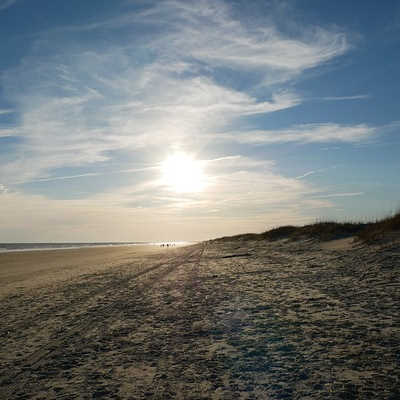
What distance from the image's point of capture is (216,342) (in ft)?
18.1

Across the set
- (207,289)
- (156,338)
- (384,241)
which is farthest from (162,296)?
(384,241)

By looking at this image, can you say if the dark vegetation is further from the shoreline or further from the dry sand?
the shoreline

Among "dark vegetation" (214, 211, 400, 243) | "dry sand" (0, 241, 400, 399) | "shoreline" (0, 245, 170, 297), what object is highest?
"dark vegetation" (214, 211, 400, 243)

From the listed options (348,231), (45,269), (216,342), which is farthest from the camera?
(45,269)

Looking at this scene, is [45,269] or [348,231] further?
[45,269]

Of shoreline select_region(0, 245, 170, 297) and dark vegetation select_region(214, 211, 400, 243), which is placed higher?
dark vegetation select_region(214, 211, 400, 243)

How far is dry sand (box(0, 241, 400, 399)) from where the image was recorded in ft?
13.3

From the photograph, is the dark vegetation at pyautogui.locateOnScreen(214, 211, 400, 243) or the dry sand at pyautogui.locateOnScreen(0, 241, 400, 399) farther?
the dark vegetation at pyautogui.locateOnScreen(214, 211, 400, 243)

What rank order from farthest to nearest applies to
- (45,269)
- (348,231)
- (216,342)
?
(45,269) → (348,231) → (216,342)

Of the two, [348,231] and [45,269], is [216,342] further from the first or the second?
[45,269]

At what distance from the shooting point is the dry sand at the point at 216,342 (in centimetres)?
405

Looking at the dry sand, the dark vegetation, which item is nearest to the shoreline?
the dry sand

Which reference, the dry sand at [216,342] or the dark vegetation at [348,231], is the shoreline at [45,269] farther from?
the dark vegetation at [348,231]

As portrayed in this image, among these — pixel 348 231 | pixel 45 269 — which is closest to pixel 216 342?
pixel 348 231
